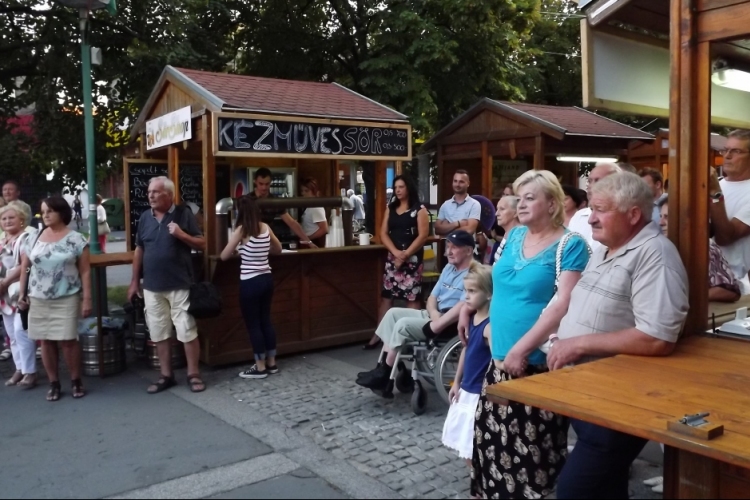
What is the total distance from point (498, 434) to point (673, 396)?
1.14m

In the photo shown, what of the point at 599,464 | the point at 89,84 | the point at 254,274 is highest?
the point at 89,84

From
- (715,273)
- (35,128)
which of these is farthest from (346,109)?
(35,128)

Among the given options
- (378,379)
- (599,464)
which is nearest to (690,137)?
(599,464)

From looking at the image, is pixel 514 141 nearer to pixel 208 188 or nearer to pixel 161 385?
pixel 208 188

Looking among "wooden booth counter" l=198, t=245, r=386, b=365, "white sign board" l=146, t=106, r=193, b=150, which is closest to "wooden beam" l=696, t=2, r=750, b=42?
"wooden booth counter" l=198, t=245, r=386, b=365

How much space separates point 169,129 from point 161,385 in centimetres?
268

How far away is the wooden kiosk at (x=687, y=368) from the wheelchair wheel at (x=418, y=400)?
8.23 feet

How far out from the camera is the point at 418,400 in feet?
16.9

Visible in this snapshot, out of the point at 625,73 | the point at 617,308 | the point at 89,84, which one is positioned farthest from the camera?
the point at 89,84

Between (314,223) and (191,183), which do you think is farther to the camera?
(191,183)

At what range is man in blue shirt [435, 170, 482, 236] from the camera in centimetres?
760

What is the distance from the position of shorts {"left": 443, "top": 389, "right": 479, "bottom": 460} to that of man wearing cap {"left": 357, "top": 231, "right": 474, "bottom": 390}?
1.08m

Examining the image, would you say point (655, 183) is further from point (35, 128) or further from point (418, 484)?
point (35, 128)

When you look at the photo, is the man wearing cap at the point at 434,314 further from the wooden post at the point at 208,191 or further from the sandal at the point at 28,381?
the sandal at the point at 28,381
